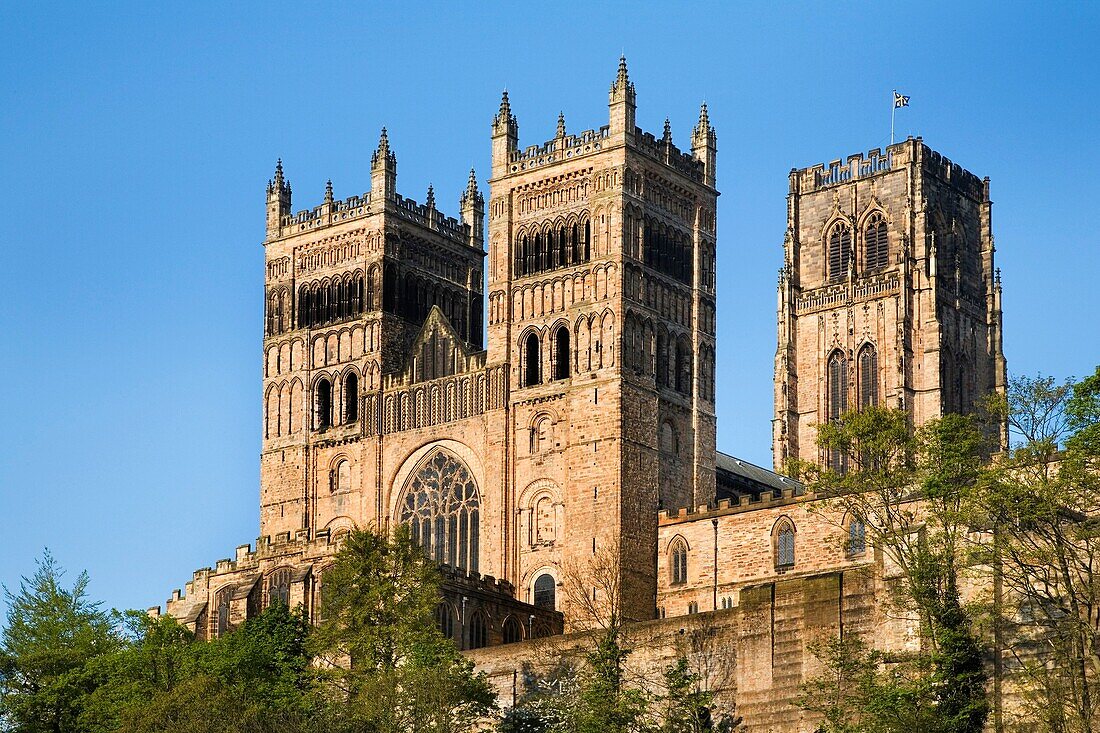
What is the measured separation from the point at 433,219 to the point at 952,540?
55163 millimetres

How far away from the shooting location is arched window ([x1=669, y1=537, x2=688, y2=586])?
10900 cm

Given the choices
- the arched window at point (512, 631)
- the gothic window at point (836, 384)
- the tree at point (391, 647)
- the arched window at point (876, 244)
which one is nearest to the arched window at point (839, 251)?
the arched window at point (876, 244)

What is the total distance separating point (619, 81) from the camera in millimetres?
114812

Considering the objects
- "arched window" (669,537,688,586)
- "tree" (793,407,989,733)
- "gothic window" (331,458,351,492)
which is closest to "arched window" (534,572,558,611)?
"arched window" (669,537,688,586)

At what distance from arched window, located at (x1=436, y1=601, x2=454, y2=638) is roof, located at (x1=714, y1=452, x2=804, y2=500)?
56.9 ft

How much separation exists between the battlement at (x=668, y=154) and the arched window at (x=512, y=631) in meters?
23.3

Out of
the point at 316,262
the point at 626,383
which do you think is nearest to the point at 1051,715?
the point at 626,383

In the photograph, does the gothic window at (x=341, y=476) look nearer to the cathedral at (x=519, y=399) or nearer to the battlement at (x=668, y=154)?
the cathedral at (x=519, y=399)

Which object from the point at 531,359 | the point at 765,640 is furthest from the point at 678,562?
the point at 765,640

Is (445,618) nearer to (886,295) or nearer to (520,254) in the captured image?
(520,254)

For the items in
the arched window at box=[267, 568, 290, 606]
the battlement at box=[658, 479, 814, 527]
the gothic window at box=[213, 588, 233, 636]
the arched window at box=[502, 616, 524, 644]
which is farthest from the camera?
the gothic window at box=[213, 588, 233, 636]

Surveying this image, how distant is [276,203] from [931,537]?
57.4 m

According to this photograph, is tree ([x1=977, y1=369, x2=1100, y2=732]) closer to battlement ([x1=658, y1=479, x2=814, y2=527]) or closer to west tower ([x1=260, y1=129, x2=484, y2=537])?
battlement ([x1=658, y1=479, x2=814, y2=527])

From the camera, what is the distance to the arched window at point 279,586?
354ft
